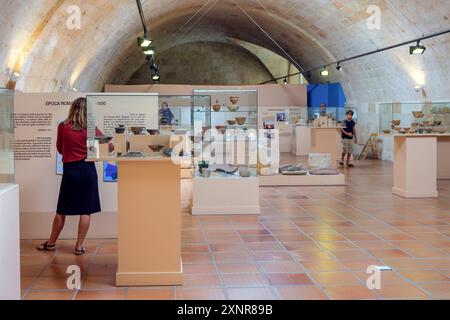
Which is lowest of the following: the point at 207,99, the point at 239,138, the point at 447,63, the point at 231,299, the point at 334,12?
the point at 231,299

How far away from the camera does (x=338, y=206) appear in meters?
10.1

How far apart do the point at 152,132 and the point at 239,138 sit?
392cm

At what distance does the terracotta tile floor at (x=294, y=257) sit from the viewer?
536cm

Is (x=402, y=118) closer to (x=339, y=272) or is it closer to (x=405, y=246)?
(x=405, y=246)

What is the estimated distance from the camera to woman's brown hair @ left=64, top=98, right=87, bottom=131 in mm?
6371

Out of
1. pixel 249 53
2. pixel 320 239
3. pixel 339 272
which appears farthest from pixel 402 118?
pixel 249 53

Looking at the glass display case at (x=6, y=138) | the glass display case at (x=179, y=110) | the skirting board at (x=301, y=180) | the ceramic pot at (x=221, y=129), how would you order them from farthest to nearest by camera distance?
1. the skirting board at (x=301, y=180)
2. the ceramic pot at (x=221, y=129)
3. the glass display case at (x=179, y=110)
4. the glass display case at (x=6, y=138)

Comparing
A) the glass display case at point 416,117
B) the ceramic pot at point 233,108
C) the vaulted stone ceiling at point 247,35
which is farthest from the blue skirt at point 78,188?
the glass display case at point 416,117

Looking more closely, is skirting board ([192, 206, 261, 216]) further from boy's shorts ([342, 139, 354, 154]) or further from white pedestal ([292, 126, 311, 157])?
white pedestal ([292, 126, 311, 157])

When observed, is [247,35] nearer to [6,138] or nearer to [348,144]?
[348,144]

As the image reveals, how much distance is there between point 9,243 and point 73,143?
2.44m

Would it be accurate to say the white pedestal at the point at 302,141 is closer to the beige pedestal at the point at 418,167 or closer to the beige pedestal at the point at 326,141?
the beige pedestal at the point at 326,141

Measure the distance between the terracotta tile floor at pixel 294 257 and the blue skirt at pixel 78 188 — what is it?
0.54m

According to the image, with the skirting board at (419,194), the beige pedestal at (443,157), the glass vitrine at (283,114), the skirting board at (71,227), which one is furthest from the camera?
the glass vitrine at (283,114)
